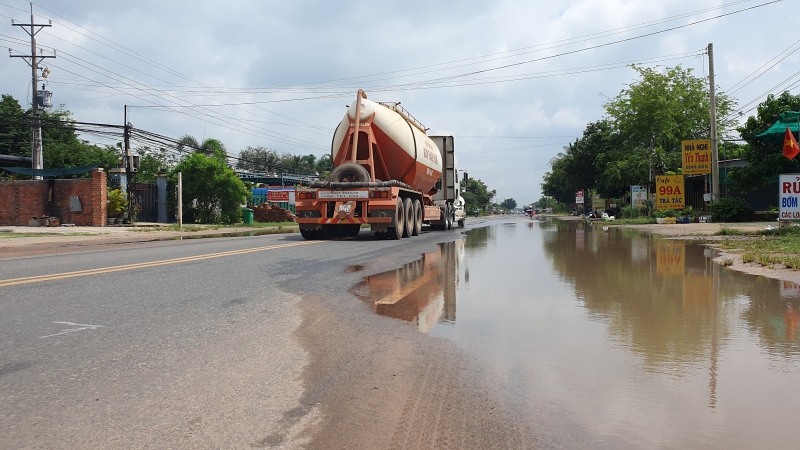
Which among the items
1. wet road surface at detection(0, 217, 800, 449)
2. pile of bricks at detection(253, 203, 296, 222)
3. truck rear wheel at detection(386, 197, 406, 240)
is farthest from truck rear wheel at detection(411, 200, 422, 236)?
pile of bricks at detection(253, 203, 296, 222)

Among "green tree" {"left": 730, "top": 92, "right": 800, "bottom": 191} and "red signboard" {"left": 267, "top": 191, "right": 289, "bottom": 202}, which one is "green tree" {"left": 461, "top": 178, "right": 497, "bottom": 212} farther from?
"green tree" {"left": 730, "top": 92, "right": 800, "bottom": 191}

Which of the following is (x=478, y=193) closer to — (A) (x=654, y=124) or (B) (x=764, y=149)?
(A) (x=654, y=124)

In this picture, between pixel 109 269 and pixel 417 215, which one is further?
pixel 417 215

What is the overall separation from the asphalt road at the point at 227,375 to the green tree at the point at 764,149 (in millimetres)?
22794

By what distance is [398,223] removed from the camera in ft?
56.1

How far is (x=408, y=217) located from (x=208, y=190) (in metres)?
18.4

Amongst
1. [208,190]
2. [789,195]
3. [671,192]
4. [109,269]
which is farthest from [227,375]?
[671,192]

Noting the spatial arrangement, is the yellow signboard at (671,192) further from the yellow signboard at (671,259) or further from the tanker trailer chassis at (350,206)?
the tanker trailer chassis at (350,206)

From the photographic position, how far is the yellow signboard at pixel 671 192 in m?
30.5

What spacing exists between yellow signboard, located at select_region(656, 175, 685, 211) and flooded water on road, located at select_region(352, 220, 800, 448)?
23382 millimetres

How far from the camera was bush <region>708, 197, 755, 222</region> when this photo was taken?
26328mm

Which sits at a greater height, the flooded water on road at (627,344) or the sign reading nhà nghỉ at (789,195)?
the sign reading nhà nghỉ at (789,195)

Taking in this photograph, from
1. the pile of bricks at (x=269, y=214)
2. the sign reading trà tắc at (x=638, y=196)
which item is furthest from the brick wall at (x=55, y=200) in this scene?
the sign reading trà tắc at (x=638, y=196)

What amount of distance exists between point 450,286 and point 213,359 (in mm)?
4168
